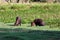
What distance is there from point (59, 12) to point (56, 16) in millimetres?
1222

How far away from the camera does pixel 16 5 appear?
22406mm

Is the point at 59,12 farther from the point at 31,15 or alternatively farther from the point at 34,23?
the point at 34,23

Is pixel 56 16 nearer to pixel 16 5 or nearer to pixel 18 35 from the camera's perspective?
pixel 16 5

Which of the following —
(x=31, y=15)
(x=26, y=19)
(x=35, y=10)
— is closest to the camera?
(x=26, y=19)

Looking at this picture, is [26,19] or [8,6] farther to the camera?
[8,6]

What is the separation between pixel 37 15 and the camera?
19781 mm

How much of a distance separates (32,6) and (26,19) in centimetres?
380

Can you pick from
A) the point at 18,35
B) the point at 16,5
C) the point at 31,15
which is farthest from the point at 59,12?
the point at 18,35

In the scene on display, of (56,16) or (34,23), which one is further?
(56,16)

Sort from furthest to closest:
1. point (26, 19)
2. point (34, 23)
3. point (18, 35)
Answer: point (26, 19)
point (34, 23)
point (18, 35)

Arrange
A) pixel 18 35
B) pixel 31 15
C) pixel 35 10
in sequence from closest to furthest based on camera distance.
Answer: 1. pixel 18 35
2. pixel 31 15
3. pixel 35 10

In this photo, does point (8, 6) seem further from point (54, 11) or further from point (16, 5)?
point (54, 11)

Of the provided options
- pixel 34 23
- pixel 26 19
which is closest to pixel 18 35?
pixel 34 23

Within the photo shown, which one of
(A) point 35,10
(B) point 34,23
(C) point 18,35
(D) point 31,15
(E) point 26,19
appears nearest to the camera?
(C) point 18,35
